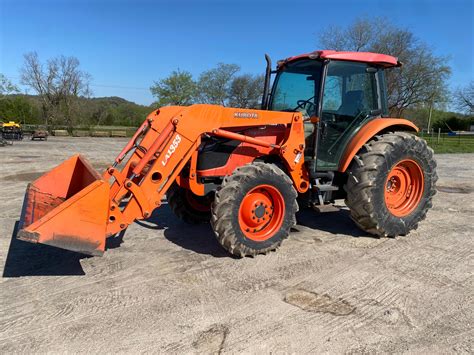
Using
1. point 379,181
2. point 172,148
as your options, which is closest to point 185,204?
point 172,148

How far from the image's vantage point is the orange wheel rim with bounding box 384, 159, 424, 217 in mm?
5707

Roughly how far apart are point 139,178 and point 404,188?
12.5 ft

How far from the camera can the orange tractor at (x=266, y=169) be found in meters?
4.18

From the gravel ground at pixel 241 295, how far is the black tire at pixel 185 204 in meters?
0.28

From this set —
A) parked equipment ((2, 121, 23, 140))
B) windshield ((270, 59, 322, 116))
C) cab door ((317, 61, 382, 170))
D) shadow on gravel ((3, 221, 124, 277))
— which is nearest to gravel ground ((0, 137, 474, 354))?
shadow on gravel ((3, 221, 124, 277))

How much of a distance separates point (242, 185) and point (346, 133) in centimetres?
197

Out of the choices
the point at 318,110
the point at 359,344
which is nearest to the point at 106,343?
the point at 359,344

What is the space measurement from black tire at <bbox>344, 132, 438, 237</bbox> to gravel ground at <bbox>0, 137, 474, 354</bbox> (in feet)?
0.75

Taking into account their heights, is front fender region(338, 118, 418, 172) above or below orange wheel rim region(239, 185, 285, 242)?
above

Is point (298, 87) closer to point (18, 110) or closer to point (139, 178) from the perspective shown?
point (139, 178)

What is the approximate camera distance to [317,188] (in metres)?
5.33

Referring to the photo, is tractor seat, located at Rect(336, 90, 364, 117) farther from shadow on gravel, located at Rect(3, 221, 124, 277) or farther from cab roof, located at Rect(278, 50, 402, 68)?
shadow on gravel, located at Rect(3, 221, 124, 277)

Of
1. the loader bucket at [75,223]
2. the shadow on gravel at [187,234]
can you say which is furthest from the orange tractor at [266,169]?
the shadow on gravel at [187,234]

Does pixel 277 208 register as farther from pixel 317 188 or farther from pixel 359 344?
pixel 359 344
